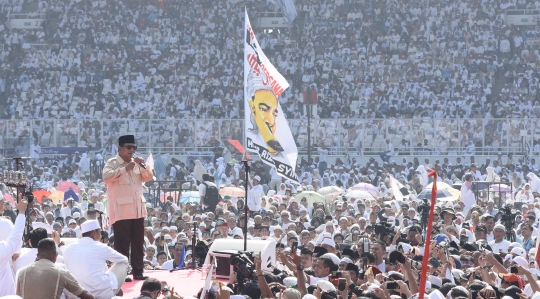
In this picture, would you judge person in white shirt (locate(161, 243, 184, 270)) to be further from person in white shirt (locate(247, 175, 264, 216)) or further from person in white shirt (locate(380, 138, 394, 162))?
person in white shirt (locate(380, 138, 394, 162))

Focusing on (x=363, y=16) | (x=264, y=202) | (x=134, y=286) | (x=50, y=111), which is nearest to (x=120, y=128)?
(x=50, y=111)

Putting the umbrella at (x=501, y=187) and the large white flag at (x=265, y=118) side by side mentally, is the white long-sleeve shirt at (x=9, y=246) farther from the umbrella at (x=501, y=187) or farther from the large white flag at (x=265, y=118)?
the umbrella at (x=501, y=187)

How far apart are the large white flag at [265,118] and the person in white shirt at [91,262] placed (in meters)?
5.46

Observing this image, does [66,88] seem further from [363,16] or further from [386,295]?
[386,295]

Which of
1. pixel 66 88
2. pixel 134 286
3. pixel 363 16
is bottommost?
pixel 134 286

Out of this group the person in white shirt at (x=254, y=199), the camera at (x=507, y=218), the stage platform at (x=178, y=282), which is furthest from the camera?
the person in white shirt at (x=254, y=199)

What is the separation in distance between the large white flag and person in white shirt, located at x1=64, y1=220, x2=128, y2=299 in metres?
5.46

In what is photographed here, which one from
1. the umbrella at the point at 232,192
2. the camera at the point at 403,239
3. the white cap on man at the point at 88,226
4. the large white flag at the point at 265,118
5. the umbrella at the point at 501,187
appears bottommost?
the umbrella at the point at 232,192

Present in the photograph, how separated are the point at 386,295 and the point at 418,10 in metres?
29.2

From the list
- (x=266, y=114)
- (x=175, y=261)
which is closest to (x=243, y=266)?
(x=175, y=261)

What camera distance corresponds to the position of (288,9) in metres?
35.6

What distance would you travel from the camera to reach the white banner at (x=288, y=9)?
35.5 metres

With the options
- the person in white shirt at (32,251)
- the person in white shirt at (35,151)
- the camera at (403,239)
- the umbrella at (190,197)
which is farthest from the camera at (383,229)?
the person in white shirt at (35,151)

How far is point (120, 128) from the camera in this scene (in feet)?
90.0
